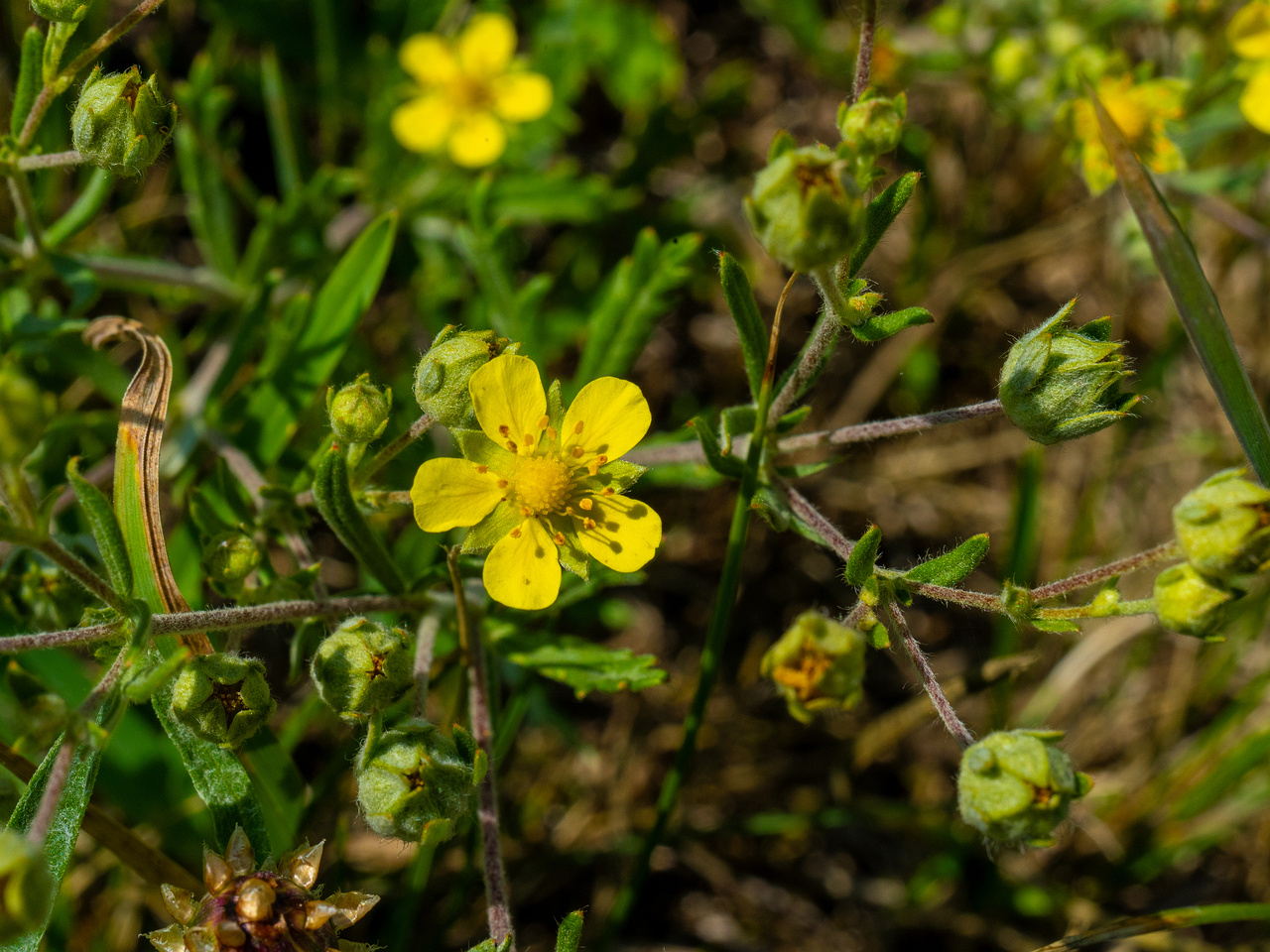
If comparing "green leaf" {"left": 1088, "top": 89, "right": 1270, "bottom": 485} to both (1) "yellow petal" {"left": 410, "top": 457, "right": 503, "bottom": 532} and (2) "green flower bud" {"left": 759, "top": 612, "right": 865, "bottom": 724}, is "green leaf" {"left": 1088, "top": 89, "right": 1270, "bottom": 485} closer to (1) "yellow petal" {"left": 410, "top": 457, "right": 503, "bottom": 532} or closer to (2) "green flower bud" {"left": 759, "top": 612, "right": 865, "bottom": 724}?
(2) "green flower bud" {"left": 759, "top": 612, "right": 865, "bottom": 724}

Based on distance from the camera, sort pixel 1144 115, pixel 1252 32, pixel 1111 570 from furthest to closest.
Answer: pixel 1144 115 → pixel 1252 32 → pixel 1111 570

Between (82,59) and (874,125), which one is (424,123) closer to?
(82,59)

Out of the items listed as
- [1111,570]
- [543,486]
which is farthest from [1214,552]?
[543,486]

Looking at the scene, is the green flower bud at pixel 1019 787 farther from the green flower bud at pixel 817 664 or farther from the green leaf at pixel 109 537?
the green leaf at pixel 109 537

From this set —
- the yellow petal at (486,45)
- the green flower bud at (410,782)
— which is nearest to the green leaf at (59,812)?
the green flower bud at (410,782)

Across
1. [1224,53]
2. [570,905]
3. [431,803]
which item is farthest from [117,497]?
[1224,53]
